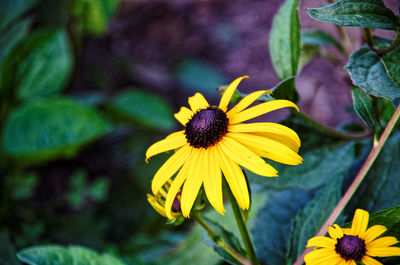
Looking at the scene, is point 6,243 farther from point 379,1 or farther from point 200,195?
point 379,1

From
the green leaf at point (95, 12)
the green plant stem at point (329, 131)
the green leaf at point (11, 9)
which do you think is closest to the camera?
the green plant stem at point (329, 131)

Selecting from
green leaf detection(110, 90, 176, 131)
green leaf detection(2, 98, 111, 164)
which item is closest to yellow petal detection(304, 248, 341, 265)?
green leaf detection(2, 98, 111, 164)

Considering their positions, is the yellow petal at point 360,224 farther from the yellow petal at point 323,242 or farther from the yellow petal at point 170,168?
the yellow petal at point 170,168

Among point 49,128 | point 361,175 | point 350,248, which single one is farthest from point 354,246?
point 49,128

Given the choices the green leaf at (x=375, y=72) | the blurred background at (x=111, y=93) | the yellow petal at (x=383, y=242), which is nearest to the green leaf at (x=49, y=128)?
the blurred background at (x=111, y=93)

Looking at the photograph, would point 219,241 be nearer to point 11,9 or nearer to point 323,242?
point 323,242

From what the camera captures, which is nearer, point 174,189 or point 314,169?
point 174,189

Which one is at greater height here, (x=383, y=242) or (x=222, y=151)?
(x=222, y=151)
